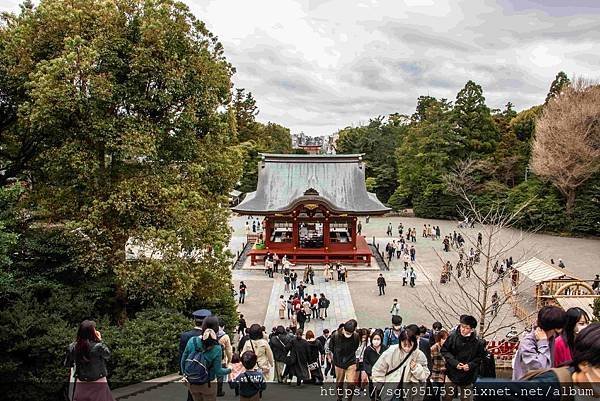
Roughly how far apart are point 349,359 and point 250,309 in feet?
44.7

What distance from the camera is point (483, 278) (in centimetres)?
2339

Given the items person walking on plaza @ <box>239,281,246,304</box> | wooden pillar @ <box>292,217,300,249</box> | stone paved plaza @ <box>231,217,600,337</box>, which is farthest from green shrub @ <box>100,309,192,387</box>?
wooden pillar @ <box>292,217,300,249</box>

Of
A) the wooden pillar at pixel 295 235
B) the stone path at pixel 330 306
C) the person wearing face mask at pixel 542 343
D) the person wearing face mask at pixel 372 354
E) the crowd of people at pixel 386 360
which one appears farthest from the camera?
the wooden pillar at pixel 295 235

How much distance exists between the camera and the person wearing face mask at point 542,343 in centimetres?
419

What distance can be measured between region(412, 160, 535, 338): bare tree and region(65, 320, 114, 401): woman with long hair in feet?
21.6

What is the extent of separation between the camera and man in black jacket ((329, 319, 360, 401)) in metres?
6.22

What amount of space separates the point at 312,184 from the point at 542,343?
967 inches

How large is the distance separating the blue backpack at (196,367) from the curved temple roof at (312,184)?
66.6 ft

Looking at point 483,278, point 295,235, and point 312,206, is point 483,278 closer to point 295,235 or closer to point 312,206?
point 312,206

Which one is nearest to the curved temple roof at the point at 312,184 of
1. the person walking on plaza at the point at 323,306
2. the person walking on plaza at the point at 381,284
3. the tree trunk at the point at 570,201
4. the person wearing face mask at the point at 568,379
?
the person walking on plaza at the point at 381,284

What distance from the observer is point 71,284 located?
11406 mm

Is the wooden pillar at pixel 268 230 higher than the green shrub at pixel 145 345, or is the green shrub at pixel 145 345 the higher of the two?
the wooden pillar at pixel 268 230

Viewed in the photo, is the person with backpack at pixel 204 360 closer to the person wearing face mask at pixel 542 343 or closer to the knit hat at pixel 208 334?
the knit hat at pixel 208 334

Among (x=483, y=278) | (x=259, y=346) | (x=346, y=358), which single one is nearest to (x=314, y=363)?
(x=346, y=358)
